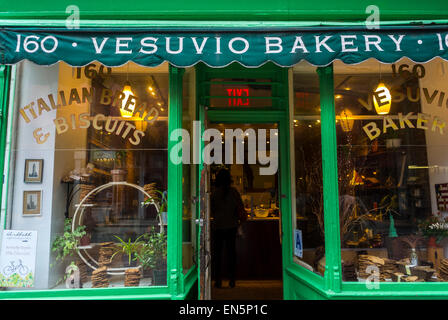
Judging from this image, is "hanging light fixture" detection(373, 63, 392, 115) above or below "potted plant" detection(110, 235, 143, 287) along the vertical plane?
above

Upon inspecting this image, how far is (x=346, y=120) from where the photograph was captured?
146 inches

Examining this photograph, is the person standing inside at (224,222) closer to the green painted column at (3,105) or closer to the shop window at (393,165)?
the shop window at (393,165)

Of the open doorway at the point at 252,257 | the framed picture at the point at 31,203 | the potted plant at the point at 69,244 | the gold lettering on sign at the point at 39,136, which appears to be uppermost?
the gold lettering on sign at the point at 39,136

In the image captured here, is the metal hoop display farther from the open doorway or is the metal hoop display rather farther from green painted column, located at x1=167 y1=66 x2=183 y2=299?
the open doorway

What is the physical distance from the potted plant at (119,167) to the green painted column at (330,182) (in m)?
2.18

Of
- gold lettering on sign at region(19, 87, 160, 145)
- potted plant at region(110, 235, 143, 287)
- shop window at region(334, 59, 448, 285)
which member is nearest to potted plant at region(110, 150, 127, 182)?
gold lettering on sign at region(19, 87, 160, 145)

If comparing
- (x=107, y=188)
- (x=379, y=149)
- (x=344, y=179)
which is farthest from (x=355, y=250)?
(x=107, y=188)

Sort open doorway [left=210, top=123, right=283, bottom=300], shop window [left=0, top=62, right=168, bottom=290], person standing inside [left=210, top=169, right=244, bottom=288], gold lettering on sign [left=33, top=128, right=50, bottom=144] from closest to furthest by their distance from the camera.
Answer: shop window [left=0, top=62, right=168, bottom=290] < gold lettering on sign [left=33, top=128, right=50, bottom=144] < open doorway [left=210, top=123, right=283, bottom=300] < person standing inside [left=210, top=169, right=244, bottom=288]

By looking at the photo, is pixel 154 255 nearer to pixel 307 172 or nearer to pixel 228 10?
pixel 307 172

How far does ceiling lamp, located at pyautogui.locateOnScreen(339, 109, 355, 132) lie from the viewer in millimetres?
3684

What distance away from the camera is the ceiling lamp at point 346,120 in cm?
368

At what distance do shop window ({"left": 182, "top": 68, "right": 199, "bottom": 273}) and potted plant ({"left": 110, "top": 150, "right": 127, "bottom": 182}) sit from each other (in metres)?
0.68

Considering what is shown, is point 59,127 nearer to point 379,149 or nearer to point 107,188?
point 107,188

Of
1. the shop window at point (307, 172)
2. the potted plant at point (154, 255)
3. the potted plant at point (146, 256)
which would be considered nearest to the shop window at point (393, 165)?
the shop window at point (307, 172)
